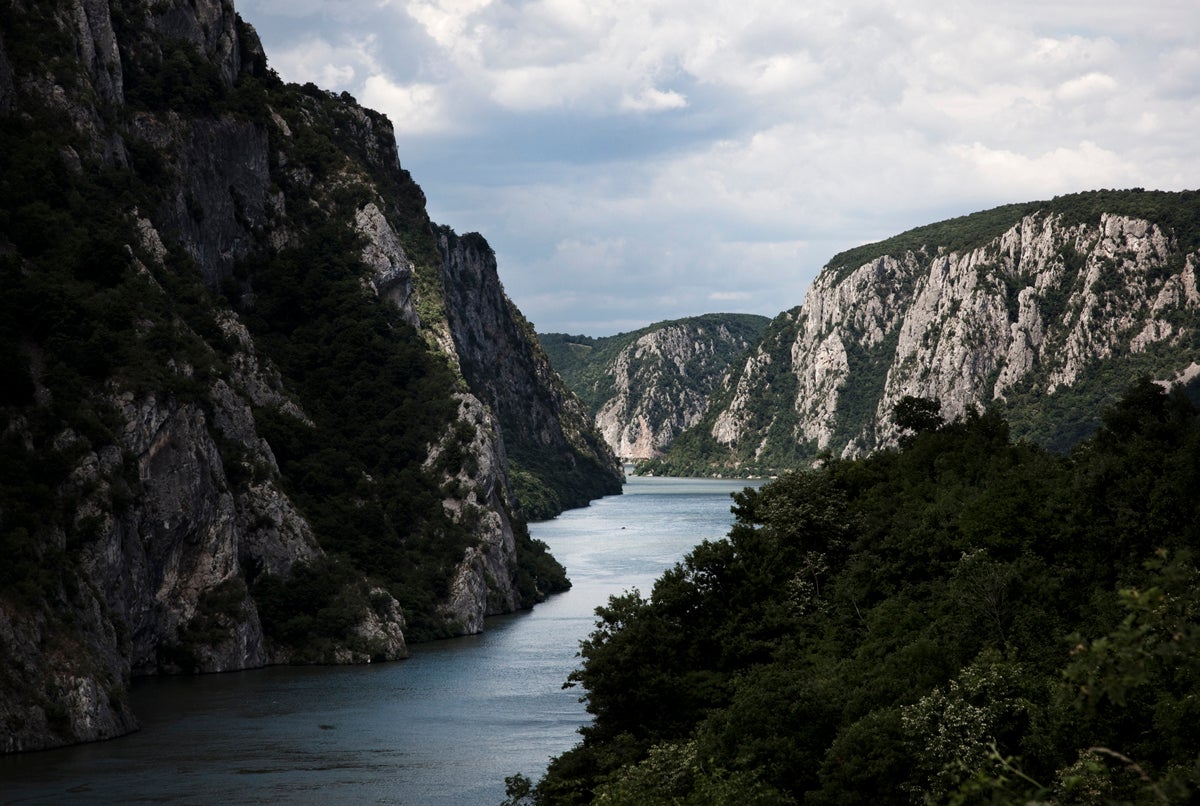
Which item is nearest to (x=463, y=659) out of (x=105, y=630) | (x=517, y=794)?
(x=105, y=630)

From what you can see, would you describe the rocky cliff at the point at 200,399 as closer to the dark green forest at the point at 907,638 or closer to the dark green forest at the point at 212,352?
the dark green forest at the point at 212,352

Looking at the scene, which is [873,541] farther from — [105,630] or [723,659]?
[105,630]

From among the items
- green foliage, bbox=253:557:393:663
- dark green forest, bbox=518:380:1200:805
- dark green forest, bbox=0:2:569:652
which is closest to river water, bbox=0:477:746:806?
green foliage, bbox=253:557:393:663

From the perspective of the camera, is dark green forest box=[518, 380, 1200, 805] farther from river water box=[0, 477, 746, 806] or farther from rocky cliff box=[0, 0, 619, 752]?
rocky cliff box=[0, 0, 619, 752]

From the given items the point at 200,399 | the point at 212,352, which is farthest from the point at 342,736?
the point at 212,352

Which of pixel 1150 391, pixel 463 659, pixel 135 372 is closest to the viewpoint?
pixel 1150 391
